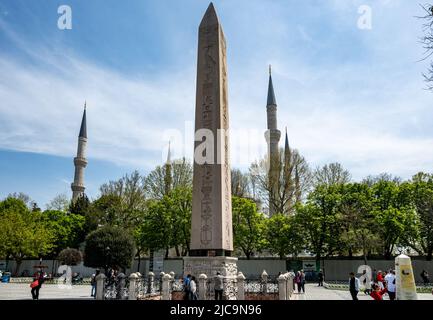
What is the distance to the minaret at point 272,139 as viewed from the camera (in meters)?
33.8

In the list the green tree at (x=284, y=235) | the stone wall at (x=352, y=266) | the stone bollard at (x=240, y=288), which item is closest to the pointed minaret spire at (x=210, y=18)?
the stone bollard at (x=240, y=288)

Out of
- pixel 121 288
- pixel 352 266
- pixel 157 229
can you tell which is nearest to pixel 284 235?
pixel 352 266

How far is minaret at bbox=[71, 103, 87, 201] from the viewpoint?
50.1 meters

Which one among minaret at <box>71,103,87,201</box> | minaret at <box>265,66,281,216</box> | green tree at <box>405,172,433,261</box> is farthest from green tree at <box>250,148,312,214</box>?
minaret at <box>71,103,87,201</box>

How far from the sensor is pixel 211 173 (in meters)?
12.6

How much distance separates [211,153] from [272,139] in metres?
31.9

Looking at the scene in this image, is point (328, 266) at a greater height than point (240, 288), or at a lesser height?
greater

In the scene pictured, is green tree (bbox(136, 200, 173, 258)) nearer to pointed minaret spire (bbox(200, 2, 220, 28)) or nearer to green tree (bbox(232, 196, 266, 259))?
green tree (bbox(232, 196, 266, 259))

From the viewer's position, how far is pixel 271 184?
3369 centimetres

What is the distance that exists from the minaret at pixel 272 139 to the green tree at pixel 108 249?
46.6 ft

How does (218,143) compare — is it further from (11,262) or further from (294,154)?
(11,262)

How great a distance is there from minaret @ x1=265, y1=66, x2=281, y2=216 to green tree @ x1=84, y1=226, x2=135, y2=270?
14209 mm

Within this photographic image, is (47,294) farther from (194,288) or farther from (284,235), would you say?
(284,235)
